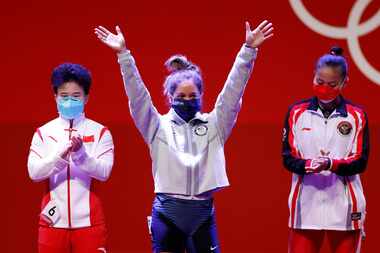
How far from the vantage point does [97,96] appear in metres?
5.51

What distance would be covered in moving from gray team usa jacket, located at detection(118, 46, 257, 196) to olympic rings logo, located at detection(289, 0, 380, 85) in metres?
1.54

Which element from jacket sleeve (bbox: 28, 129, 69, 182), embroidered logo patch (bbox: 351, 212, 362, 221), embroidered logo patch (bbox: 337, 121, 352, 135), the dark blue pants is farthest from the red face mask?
jacket sleeve (bbox: 28, 129, 69, 182)

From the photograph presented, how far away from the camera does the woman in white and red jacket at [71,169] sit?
3.98m

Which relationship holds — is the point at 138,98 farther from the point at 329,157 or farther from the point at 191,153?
the point at 329,157

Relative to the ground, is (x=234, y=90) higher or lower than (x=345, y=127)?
higher

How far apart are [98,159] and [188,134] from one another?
0.47 meters

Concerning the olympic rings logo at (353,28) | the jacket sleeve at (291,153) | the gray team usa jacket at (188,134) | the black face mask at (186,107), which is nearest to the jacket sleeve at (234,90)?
the gray team usa jacket at (188,134)

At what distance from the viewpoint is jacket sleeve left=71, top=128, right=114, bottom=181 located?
4.00 m

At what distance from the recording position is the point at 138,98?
158 inches

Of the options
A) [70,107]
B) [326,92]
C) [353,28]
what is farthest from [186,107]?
[353,28]

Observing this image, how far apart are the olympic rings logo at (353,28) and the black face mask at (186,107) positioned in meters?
1.69

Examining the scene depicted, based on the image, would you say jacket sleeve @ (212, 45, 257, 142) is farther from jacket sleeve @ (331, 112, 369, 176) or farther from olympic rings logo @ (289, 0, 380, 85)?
olympic rings logo @ (289, 0, 380, 85)

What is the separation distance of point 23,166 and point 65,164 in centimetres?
169

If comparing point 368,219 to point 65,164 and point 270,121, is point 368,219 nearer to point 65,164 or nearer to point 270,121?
point 270,121
